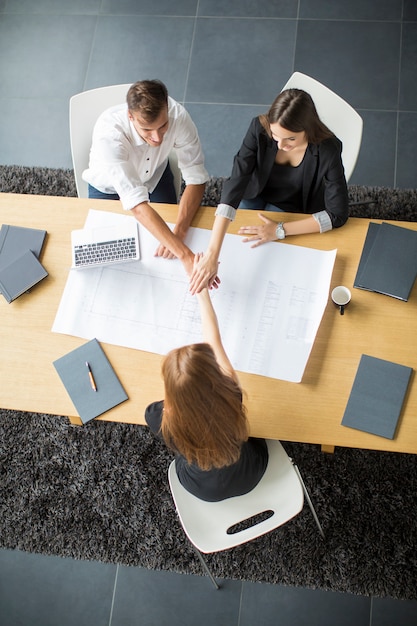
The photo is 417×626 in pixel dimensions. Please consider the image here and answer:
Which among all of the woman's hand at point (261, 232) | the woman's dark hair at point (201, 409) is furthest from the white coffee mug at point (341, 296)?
the woman's dark hair at point (201, 409)

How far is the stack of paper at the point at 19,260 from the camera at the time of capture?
1.88 m

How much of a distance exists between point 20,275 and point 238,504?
103cm

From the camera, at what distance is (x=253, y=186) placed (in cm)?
211

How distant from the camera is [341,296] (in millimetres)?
1741

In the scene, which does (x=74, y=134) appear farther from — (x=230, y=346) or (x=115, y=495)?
(x=115, y=495)

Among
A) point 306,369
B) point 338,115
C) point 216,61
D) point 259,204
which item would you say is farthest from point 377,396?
point 216,61

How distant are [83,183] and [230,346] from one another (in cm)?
104

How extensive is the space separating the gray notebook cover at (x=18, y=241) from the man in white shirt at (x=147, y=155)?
318 mm

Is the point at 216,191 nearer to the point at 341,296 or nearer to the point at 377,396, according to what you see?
the point at 341,296

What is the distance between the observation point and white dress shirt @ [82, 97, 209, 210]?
6.31 feet

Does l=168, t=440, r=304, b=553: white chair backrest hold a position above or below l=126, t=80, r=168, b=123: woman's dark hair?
below

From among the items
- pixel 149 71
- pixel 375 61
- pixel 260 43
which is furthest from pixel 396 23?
pixel 149 71

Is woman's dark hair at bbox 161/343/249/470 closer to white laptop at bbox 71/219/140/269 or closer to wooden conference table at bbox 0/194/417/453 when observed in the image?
wooden conference table at bbox 0/194/417/453

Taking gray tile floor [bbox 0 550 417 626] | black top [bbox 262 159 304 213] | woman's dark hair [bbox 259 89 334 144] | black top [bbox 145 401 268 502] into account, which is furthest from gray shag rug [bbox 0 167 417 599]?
woman's dark hair [bbox 259 89 334 144]
